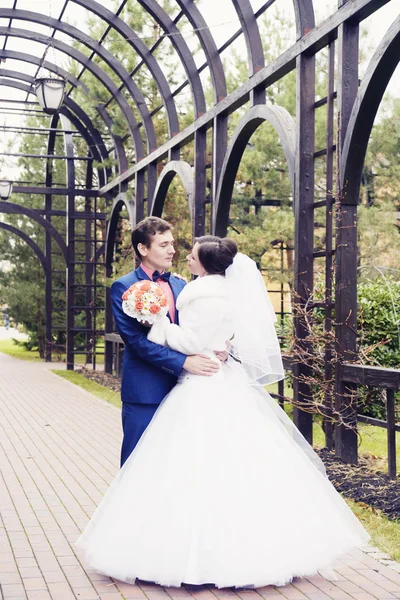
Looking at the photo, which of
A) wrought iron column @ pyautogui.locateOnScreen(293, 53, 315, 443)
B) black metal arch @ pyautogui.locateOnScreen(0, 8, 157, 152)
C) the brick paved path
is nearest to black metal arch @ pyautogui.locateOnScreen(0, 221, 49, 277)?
black metal arch @ pyautogui.locateOnScreen(0, 8, 157, 152)

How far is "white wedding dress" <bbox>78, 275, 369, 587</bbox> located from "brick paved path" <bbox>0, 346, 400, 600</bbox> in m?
0.11

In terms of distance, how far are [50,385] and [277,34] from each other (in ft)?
26.0

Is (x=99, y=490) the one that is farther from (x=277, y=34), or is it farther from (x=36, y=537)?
(x=277, y=34)

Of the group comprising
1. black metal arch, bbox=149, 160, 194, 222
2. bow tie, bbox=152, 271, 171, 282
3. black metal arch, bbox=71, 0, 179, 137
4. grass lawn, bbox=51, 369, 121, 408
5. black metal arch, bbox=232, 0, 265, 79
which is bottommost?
grass lawn, bbox=51, 369, 121, 408

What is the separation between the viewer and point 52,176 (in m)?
23.5

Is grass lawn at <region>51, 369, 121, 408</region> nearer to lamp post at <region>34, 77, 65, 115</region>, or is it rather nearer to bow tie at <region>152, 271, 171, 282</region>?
lamp post at <region>34, 77, 65, 115</region>

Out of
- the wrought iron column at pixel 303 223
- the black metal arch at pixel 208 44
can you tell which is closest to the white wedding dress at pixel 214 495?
the wrought iron column at pixel 303 223

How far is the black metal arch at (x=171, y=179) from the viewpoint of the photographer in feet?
37.3

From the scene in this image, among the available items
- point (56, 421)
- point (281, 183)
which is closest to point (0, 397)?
point (56, 421)

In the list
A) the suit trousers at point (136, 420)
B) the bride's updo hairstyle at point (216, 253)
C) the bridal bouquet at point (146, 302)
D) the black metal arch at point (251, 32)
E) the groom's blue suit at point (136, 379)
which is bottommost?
the suit trousers at point (136, 420)

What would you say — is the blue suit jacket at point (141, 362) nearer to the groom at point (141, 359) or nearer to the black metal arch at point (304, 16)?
the groom at point (141, 359)

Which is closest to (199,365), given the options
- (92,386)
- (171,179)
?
(171,179)

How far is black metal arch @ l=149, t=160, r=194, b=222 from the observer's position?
11.4m

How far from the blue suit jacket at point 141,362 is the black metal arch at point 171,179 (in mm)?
6849
